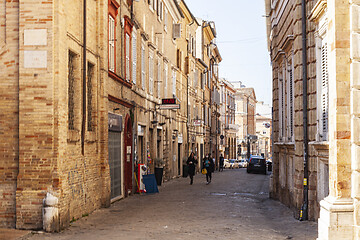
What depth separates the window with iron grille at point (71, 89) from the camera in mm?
14375

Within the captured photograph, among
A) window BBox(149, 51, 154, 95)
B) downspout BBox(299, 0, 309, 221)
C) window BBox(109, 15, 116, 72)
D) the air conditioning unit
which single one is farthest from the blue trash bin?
the air conditioning unit

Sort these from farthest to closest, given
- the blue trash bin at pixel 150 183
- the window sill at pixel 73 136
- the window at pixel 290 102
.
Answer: the blue trash bin at pixel 150 183 < the window at pixel 290 102 < the window sill at pixel 73 136

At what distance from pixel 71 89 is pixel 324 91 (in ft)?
21.2

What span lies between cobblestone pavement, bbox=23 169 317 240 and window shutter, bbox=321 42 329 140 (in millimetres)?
2414

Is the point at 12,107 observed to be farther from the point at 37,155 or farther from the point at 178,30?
the point at 178,30

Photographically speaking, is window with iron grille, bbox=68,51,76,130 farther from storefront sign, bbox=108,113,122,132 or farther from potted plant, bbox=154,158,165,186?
potted plant, bbox=154,158,165,186

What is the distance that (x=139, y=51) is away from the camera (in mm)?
24219

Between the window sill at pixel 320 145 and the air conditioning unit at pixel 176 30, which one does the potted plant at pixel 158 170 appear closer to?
the air conditioning unit at pixel 176 30

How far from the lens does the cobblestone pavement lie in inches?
472

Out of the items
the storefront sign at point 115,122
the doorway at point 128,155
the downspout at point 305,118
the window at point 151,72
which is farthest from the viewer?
the window at point 151,72

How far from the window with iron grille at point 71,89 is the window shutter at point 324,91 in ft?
21.0

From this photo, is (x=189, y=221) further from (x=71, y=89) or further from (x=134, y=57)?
(x=134, y=57)

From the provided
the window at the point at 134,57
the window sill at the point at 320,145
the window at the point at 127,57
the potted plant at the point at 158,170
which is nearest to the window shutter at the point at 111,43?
the window at the point at 127,57

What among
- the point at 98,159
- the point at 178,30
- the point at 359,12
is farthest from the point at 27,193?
the point at 178,30
